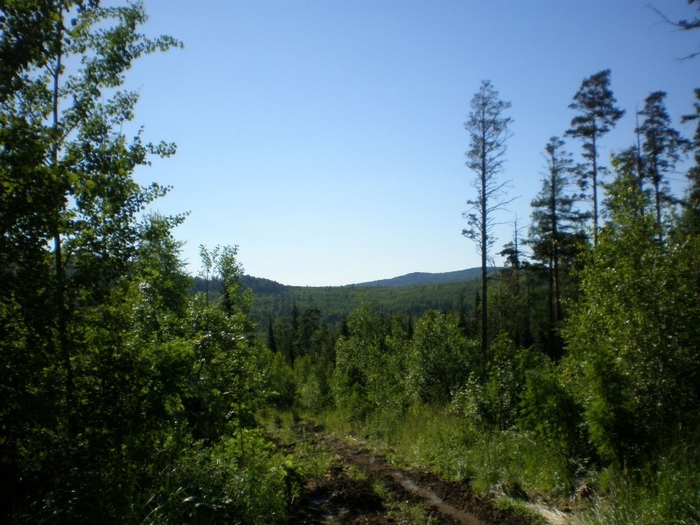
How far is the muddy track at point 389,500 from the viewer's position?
7.55m

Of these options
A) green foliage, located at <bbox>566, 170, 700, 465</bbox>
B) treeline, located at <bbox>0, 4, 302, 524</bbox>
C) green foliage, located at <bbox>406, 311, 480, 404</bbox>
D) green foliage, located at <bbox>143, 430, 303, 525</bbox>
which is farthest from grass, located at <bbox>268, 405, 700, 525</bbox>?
treeline, located at <bbox>0, 4, 302, 524</bbox>

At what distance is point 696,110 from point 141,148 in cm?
2263

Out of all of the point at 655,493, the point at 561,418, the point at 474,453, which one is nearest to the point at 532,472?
the point at 561,418

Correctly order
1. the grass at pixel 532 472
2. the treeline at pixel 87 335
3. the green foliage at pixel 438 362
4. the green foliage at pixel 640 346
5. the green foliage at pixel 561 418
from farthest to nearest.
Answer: the green foliage at pixel 438 362
the green foliage at pixel 561 418
the green foliage at pixel 640 346
the grass at pixel 532 472
the treeline at pixel 87 335

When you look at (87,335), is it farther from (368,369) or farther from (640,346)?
(368,369)

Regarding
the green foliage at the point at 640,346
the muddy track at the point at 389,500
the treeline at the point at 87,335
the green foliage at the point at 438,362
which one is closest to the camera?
the treeline at the point at 87,335

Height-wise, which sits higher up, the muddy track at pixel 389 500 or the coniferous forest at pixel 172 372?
the coniferous forest at pixel 172 372

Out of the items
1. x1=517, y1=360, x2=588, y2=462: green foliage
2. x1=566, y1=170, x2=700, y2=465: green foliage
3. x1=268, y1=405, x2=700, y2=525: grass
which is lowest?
x1=268, y1=405, x2=700, y2=525: grass

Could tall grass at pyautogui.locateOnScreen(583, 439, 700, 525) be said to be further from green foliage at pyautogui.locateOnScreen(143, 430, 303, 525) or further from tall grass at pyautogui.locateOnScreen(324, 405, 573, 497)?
green foliage at pyautogui.locateOnScreen(143, 430, 303, 525)

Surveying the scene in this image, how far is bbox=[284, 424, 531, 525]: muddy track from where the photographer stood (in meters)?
7.55

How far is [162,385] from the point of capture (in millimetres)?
5992

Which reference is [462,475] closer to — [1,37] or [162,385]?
[162,385]

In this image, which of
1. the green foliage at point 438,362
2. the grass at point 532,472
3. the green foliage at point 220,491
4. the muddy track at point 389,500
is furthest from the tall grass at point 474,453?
the green foliage at point 220,491

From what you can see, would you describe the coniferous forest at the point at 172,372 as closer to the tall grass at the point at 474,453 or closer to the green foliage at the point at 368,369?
the tall grass at the point at 474,453
